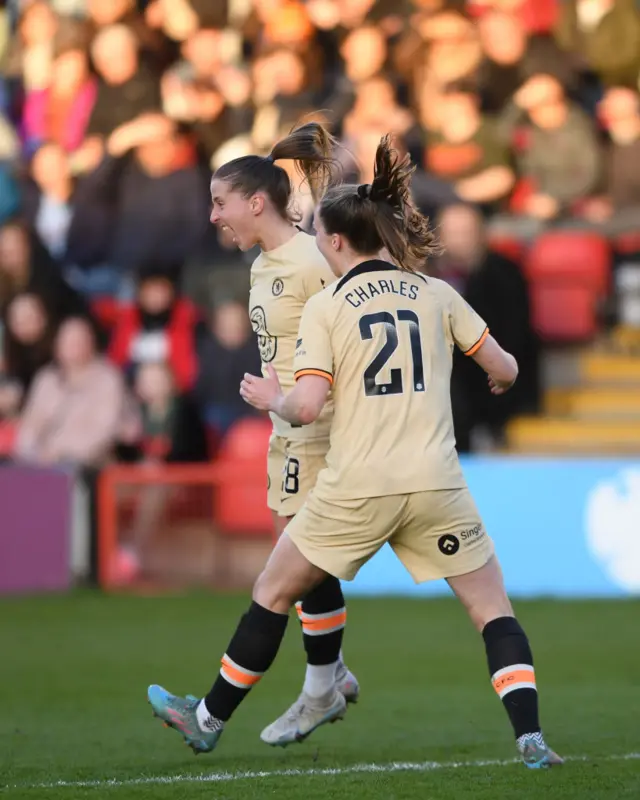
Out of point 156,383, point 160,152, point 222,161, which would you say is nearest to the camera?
point 156,383

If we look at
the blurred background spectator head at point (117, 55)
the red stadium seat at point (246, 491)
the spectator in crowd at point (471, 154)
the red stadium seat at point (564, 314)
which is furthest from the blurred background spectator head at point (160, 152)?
the red stadium seat at point (564, 314)

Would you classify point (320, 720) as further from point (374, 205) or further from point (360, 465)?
point (374, 205)

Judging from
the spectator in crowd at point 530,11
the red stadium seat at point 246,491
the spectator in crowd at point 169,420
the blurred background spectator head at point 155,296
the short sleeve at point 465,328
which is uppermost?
the spectator in crowd at point 530,11

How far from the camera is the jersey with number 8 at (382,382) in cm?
529

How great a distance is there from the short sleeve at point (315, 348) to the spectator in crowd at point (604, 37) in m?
9.38

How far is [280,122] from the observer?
1369cm

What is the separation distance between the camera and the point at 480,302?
39.9ft

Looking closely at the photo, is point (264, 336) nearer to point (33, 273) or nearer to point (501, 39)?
point (33, 273)

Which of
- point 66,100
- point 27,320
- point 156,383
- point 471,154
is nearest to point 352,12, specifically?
point 471,154

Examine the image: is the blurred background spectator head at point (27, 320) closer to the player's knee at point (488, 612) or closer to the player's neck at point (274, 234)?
the player's neck at point (274, 234)

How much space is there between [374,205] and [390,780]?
1.85 meters

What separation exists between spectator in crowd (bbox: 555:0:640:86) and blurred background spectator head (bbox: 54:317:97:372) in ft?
15.8

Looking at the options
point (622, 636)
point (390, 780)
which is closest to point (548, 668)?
point (622, 636)

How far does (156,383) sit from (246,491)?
1.18 meters
